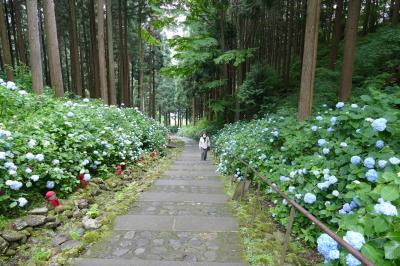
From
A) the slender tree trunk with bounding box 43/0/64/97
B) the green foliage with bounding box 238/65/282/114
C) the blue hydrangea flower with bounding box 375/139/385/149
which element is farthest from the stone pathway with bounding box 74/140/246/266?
the green foliage with bounding box 238/65/282/114

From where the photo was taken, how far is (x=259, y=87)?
1266 centimetres

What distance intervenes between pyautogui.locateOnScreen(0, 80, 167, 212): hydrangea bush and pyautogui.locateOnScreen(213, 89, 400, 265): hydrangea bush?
3.51m

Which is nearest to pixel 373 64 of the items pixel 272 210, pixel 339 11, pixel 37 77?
pixel 339 11

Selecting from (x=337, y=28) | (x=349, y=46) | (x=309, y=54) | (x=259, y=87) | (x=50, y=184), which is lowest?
(x=50, y=184)

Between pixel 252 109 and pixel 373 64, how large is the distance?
5.89 metres

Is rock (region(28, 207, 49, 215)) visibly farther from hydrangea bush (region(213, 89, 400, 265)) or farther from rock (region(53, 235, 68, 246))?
hydrangea bush (region(213, 89, 400, 265))

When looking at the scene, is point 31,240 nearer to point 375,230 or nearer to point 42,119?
point 42,119

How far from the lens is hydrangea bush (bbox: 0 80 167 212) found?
10.8ft

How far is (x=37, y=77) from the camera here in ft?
24.6

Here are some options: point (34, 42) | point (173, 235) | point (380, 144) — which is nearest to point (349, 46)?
point (380, 144)

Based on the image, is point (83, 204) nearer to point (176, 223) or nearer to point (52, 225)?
point (52, 225)

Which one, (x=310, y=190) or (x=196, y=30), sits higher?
(x=196, y=30)

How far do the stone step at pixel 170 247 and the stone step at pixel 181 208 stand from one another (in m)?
0.79

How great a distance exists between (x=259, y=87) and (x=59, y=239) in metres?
11.3
